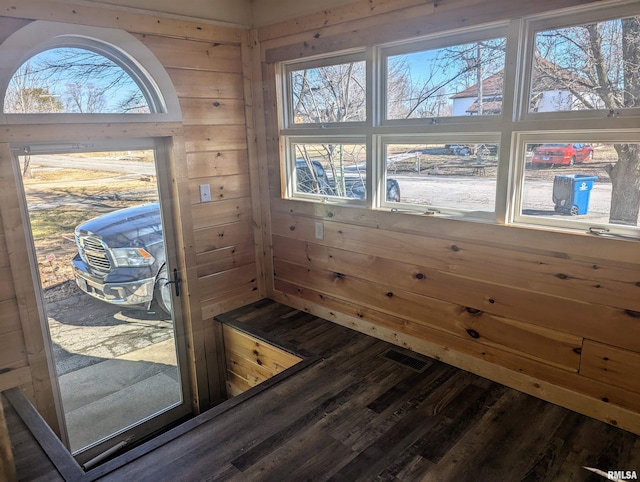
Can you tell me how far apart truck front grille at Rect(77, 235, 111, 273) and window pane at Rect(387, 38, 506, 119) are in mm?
1932

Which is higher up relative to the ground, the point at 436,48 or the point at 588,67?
the point at 436,48

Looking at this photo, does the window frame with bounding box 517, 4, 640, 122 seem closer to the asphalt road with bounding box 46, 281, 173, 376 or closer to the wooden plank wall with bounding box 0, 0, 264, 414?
the wooden plank wall with bounding box 0, 0, 264, 414

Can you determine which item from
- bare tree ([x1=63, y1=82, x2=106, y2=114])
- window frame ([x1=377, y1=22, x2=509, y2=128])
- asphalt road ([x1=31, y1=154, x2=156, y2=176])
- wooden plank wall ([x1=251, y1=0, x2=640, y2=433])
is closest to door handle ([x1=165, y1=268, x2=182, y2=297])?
asphalt road ([x1=31, y1=154, x2=156, y2=176])

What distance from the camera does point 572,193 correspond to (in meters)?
1.99

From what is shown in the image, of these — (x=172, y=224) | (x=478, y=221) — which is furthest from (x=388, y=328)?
(x=172, y=224)

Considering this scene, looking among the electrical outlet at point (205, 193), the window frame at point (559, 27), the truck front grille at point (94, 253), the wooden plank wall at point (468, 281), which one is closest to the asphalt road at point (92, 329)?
→ the truck front grille at point (94, 253)

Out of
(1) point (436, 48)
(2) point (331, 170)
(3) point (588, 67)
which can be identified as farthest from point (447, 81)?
(2) point (331, 170)

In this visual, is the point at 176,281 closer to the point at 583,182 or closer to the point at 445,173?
the point at 445,173

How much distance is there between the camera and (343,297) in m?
3.08

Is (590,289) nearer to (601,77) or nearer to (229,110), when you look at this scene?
(601,77)

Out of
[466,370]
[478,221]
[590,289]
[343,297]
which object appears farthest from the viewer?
[343,297]

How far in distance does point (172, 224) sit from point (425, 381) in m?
1.91

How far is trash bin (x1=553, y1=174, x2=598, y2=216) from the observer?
6.40 feet

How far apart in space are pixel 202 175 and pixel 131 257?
73 centimetres
